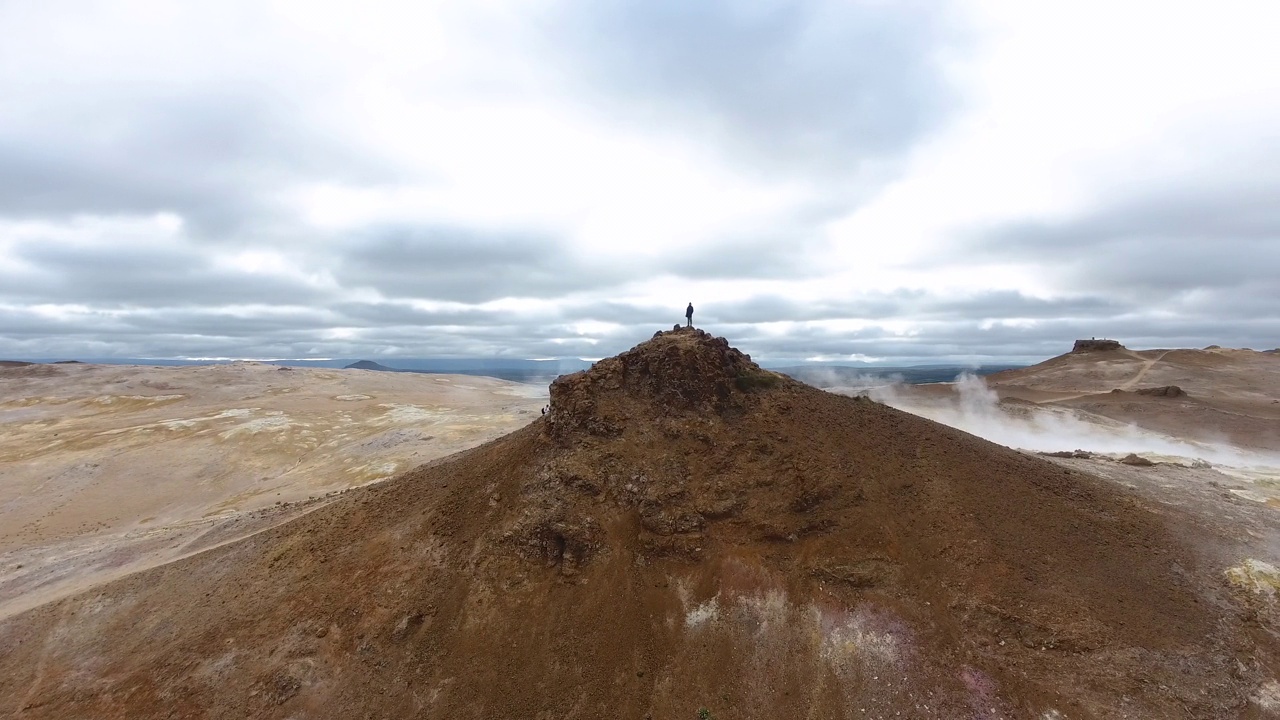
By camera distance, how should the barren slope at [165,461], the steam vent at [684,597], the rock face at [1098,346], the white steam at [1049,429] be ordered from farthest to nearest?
1. the rock face at [1098,346]
2. the white steam at [1049,429]
3. the barren slope at [165,461]
4. the steam vent at [684,597]

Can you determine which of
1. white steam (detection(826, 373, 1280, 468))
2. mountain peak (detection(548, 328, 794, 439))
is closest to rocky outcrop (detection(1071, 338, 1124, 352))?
white steam (detection(826, 373, 1280, 468))

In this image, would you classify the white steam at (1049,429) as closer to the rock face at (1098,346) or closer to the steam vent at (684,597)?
the steam vent at (684,597)

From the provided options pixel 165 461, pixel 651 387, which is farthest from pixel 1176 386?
pixel 165 461

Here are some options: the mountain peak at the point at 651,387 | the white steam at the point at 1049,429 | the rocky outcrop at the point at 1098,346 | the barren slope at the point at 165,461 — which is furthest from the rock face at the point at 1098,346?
the mountain peak at the point at 651,387

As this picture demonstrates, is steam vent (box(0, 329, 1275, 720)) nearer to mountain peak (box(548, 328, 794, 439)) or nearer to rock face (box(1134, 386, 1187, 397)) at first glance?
mountain peak (box(548, 328, 794, 439))

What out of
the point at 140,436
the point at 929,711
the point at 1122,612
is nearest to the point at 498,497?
the point at 929,711

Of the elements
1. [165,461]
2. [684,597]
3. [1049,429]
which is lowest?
[165,461]

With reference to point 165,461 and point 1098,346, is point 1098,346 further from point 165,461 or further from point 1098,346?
point 165,461

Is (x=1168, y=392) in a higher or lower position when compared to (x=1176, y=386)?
lower
